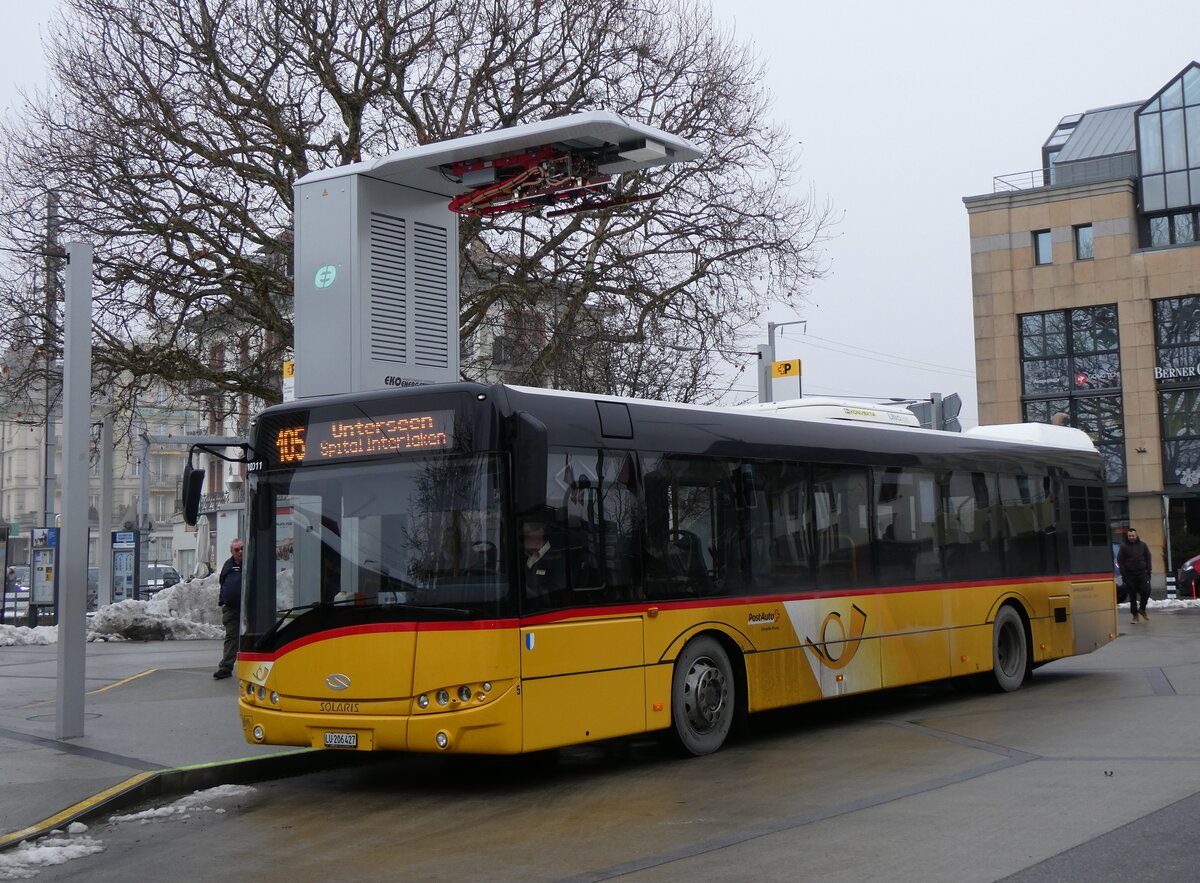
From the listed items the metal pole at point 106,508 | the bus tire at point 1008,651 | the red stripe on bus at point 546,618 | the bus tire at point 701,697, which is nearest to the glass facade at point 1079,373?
the metal pole at point 106,508

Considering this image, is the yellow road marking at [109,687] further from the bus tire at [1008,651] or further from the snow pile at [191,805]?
the bus tire at [1008,651]

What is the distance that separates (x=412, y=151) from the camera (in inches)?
508

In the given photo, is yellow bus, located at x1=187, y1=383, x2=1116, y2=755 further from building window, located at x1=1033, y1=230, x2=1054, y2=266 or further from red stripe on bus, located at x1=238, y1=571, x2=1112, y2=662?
building window, located at x1=1033, y1=230, x2=1054, y2=266

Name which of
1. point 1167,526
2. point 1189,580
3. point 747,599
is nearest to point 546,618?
point 747,599

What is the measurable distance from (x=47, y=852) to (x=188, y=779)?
2.17 m

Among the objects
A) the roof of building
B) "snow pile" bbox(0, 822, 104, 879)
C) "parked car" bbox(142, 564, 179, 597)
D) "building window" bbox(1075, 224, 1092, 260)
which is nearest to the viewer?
"snow pile" bbox(0, 822, 104, 879)

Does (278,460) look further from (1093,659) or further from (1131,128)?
(1131,128)

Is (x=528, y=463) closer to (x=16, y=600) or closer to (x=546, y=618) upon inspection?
(x=546, y=618)

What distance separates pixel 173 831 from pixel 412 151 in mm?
6758


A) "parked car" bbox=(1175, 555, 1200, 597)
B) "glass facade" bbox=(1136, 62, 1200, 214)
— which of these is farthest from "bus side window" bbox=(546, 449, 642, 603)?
"glass facade" bbox=(1136, 62, 1200, 214)

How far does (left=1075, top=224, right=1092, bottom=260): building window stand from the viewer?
2044 inches

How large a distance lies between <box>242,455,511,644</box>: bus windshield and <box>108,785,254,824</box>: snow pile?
1.12m

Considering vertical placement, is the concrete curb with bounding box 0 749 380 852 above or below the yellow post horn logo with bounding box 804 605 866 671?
below

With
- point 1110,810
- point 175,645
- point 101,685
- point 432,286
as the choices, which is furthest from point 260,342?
point 1110,810
